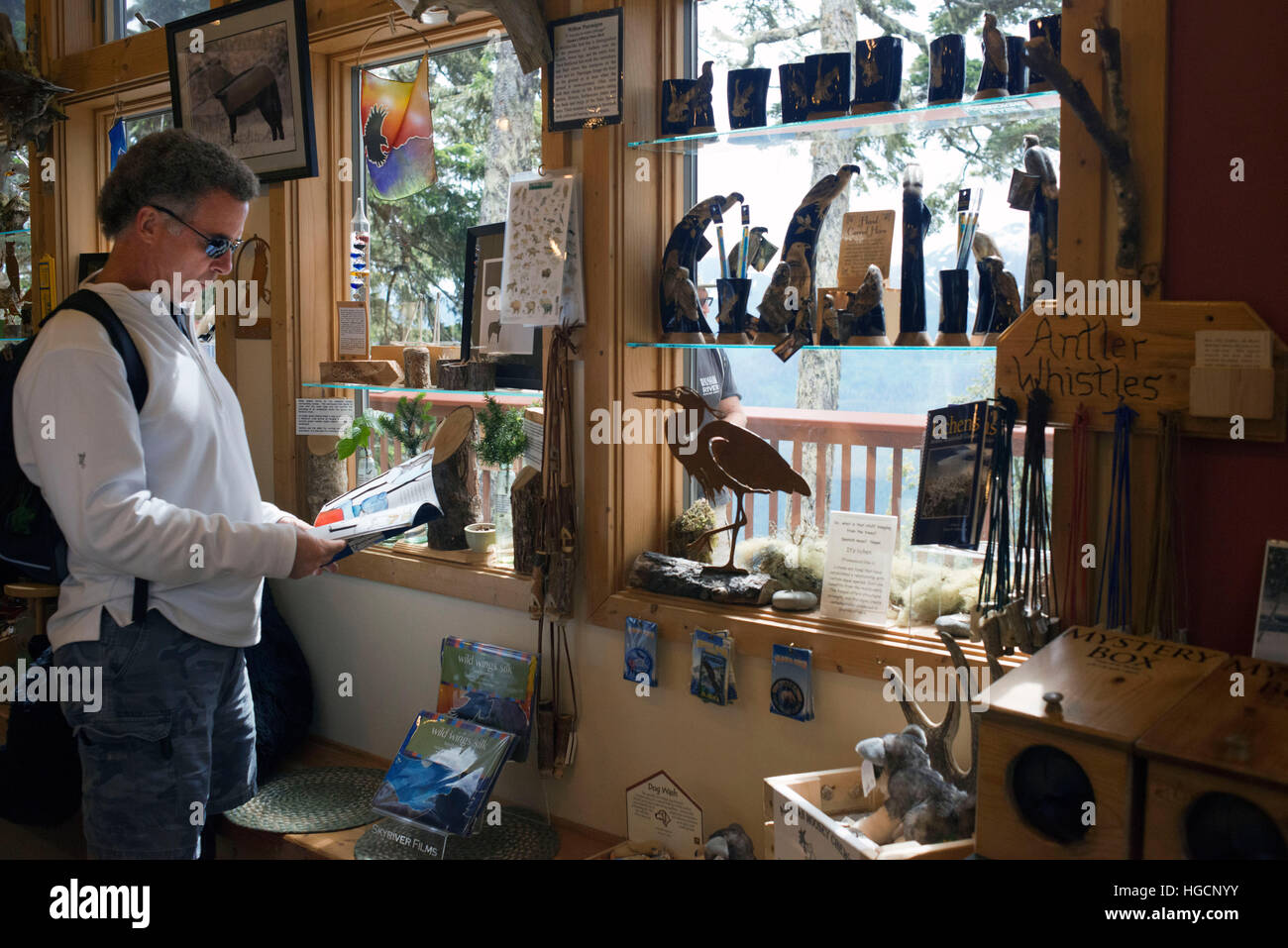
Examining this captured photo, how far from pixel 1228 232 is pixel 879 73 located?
738 mm

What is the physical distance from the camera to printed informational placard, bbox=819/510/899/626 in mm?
2191

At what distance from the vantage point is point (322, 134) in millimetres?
3201

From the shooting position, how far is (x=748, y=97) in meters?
2.27

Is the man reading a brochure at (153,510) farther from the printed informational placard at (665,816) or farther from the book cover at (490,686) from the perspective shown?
the printed informational placard at (665,816)

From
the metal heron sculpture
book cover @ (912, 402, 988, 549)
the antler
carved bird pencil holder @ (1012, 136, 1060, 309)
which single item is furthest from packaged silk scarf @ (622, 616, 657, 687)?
carved bird pencil holder @ (1012, 136, 1060, 309)

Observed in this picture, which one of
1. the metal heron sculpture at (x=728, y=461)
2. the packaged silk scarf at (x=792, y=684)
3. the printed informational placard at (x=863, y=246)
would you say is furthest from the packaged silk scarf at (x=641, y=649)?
the printed informational placard at (x=863, y=246)

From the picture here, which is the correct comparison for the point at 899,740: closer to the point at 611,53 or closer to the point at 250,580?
the point at 250,580

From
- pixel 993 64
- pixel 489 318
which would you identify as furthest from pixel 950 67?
pixel 489 318

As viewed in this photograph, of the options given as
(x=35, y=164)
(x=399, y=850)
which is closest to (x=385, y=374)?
(x=399, y=850)

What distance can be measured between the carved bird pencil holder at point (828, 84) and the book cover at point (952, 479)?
0.71 m

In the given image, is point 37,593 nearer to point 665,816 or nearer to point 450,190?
point 450,190

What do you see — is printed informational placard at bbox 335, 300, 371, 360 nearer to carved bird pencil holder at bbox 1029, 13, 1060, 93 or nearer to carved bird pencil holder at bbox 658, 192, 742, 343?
carved bird pencil holder at bbox 658, 192, 742, 343

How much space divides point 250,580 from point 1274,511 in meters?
1.77

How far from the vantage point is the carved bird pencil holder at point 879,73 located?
2.05 m
